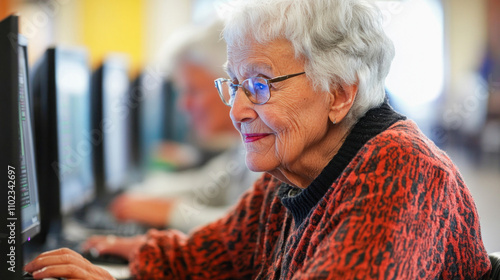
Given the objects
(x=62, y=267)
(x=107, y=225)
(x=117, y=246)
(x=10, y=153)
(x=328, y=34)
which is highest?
(x=328, y=34)

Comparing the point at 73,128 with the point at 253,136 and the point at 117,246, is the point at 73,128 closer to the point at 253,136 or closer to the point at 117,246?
the point at 117,246

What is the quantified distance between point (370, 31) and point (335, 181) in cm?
32

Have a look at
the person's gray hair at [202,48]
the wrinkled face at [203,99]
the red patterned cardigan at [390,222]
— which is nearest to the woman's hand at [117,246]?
the red patterned cardigan at [390,222]

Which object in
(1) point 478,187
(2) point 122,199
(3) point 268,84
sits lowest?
(1) point 478,187

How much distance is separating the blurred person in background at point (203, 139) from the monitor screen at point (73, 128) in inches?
19.0

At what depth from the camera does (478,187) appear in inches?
235

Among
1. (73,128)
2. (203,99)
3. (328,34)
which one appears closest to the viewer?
(328,34)

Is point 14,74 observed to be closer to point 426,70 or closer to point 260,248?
point 260,248

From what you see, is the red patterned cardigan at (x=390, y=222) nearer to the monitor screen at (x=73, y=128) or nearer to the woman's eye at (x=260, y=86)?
the woman's eye at (x=260, y=86)

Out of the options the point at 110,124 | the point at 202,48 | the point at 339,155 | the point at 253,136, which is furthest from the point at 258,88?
the point at 110,124

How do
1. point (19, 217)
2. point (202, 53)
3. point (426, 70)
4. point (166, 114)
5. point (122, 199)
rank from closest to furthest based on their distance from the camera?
point (19, 217)
point (202, 53)
point (122, 199)
point (426, 70)
point (166, 114)

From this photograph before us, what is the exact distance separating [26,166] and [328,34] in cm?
67

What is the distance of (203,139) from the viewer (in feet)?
9.78

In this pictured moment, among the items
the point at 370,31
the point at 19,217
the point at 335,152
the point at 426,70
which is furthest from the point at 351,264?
the point at 426,70
